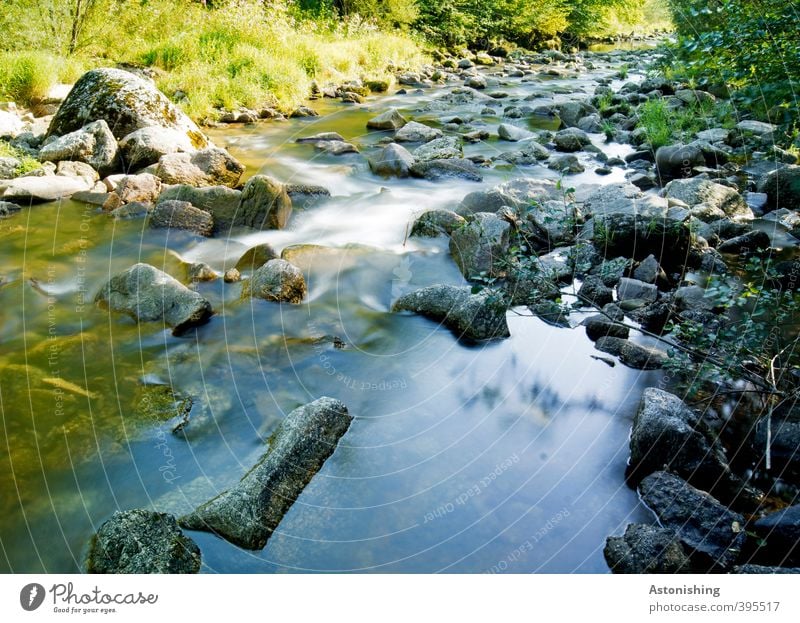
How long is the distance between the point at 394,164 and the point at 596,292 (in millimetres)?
4688

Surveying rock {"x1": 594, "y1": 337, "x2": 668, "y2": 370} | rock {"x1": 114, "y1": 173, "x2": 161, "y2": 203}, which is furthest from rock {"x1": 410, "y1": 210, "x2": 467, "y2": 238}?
rock {"x1": 114, "y1": 173, "x2": 161, "y2": 203}

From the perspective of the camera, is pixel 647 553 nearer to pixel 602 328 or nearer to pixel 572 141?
pixel 602 328

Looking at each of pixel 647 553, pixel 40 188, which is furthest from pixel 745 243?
pixel 40 188

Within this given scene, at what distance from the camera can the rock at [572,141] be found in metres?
10.7

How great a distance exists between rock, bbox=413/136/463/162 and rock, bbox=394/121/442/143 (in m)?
0.46

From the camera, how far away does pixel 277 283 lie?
537cm

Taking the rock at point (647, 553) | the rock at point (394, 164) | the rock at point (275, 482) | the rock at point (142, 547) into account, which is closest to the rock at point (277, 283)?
the rock at point (275, 482)

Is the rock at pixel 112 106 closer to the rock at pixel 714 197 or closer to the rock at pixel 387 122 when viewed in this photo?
the rock at pixel 387 122

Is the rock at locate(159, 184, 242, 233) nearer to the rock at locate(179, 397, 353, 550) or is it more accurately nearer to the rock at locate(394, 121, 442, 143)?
the rock at locate(179, 397, 353, 550)
